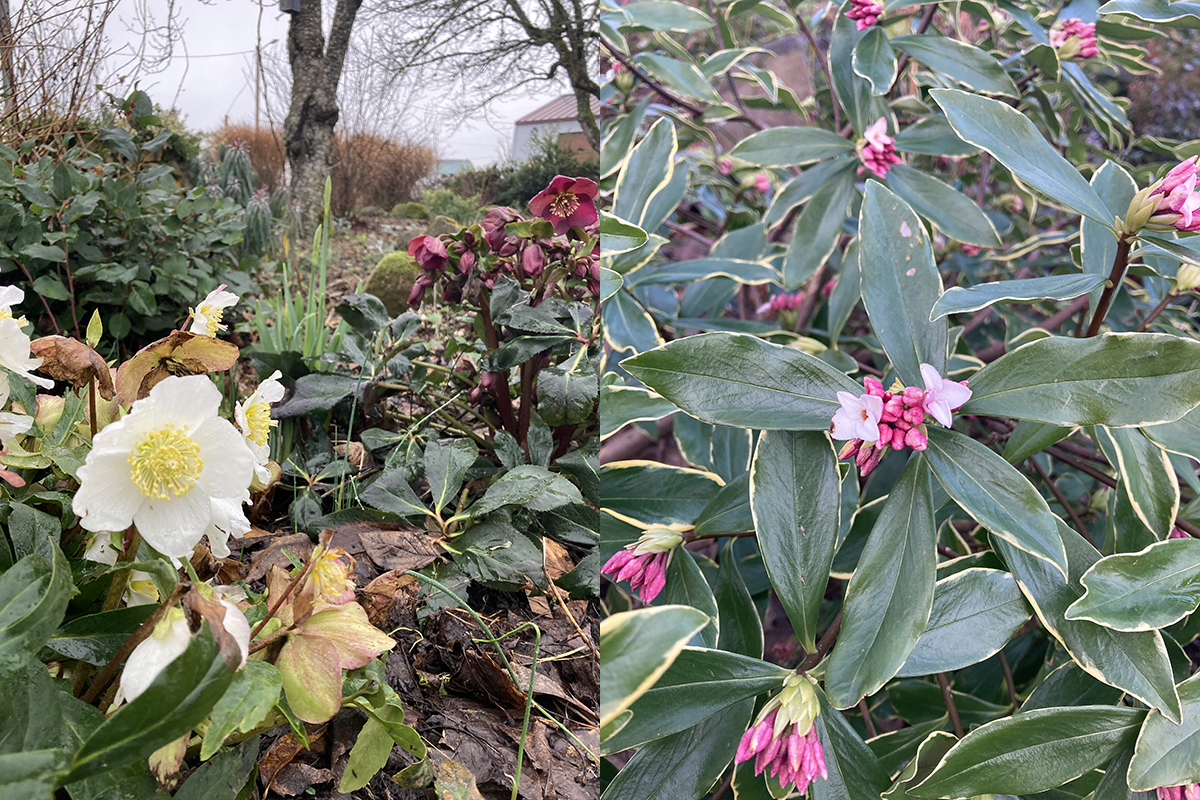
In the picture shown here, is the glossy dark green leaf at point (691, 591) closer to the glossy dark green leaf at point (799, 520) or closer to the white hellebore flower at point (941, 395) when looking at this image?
the glossy dark green leaf at point (799, 520)

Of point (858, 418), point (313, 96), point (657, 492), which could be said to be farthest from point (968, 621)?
point (313, 96)

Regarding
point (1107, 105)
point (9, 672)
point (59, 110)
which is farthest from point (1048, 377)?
point (59, 110)

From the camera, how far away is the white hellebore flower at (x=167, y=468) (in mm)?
488

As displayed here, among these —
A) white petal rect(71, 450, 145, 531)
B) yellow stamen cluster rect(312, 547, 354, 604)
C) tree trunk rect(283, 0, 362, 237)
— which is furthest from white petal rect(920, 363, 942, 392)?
tree trunk rect(283, 0, 362, 237)

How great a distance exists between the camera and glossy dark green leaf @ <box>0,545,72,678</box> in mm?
421

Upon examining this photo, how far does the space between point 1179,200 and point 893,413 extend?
27cm

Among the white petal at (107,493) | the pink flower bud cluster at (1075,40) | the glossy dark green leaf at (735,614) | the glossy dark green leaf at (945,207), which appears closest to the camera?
the white petal at (107,493)

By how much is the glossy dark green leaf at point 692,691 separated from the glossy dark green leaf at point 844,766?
0.17 ft

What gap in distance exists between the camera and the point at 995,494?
1.79 feet

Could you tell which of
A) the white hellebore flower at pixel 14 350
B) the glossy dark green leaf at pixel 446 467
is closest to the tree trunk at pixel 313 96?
the glossy dark green leaf at pixel 446 467

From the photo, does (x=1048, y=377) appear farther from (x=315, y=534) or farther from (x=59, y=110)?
(x=59, y=110)

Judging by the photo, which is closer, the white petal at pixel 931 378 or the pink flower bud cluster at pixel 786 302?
the white petal at pixel 931 378

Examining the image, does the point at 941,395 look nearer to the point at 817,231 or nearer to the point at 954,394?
the point at 954,394

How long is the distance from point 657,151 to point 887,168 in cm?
32
